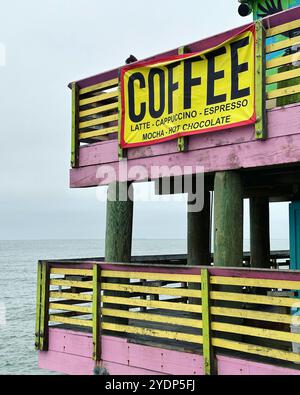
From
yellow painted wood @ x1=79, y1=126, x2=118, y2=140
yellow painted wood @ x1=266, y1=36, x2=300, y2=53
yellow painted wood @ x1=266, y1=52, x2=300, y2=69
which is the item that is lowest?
yellow painted wood @ x1=79, y1=126, x2=118, y2=140

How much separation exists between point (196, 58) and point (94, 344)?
481 centimetres

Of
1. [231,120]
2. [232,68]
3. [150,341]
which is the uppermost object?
[232,68]

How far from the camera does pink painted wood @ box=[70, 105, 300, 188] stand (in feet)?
22.5

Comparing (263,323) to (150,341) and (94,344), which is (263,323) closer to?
(150,341)

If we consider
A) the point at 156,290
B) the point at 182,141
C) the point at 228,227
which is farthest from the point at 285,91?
the point at 156,290

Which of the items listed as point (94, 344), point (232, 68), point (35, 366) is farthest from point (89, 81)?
point (35, 366)

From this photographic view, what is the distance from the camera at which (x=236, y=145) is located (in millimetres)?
7488

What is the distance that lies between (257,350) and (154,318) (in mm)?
1716

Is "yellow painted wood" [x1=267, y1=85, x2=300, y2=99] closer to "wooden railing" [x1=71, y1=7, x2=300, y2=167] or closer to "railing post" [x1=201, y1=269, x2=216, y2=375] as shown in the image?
"wooden railing" [x1=71, y1=7, x2=300, y2=167]

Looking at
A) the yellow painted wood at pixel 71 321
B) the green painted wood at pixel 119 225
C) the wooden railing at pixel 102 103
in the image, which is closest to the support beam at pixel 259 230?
the wooden railing at pixel 102 103

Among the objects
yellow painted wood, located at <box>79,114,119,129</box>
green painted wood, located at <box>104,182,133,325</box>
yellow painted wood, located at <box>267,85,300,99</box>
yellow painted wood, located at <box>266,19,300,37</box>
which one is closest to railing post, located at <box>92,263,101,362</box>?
green painted wood, located at <box>104,182,133,325</box>

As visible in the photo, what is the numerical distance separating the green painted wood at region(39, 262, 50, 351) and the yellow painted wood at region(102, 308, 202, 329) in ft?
4.29

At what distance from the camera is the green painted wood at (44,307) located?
8789mm
